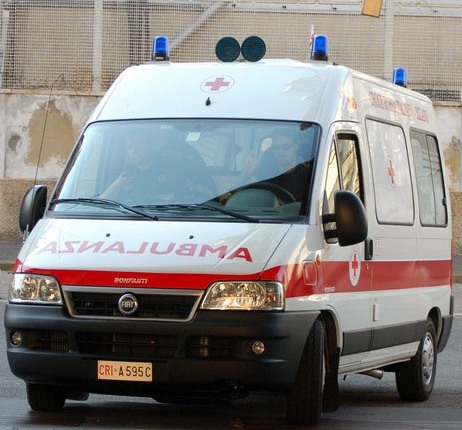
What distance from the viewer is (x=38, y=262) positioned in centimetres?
870

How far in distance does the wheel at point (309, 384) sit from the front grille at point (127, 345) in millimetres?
800

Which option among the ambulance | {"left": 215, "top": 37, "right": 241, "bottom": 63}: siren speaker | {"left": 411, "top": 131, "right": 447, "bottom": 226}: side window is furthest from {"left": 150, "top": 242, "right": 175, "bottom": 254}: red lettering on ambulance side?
{"left": 411, "top": 131, "right": 447, "bottom": 226}: side window

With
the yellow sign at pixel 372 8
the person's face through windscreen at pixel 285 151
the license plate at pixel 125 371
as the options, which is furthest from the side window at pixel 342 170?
the yellow sign at pixel 372 8

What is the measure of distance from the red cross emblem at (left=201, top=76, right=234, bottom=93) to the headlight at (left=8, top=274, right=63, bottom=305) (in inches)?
73.6

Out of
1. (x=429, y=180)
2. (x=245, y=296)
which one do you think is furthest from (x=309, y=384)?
(x=429, y=180)

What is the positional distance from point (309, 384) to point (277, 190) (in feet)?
4.06

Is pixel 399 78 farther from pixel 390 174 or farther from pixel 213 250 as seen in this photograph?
pixel 213 250

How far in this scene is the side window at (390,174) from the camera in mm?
10211

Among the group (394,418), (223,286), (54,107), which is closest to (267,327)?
(223,286)

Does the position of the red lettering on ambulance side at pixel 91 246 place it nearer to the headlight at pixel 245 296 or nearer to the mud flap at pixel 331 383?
the headlight at pixel 245 296

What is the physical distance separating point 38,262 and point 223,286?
1143 mm

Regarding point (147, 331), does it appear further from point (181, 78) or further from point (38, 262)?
point (181, 78)

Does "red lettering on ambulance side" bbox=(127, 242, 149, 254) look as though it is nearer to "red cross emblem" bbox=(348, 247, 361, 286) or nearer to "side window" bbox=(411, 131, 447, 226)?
"red cross emblem" bbox=(348, 247, 361, 286)

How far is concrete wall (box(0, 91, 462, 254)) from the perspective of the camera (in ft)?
83.4
